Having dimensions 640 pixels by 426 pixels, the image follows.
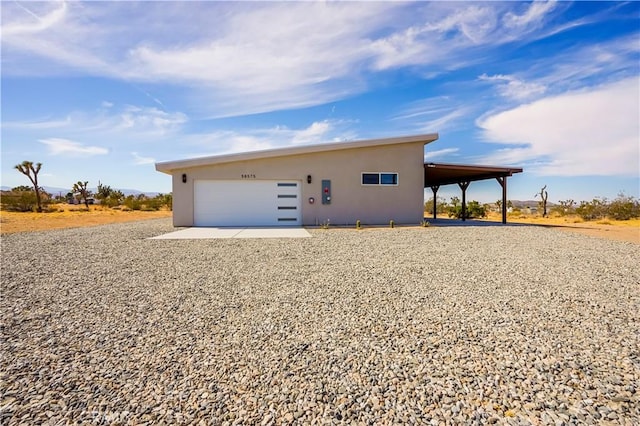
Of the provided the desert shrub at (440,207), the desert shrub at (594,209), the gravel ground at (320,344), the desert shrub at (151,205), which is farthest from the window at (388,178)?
the desert shrub at (151,205)

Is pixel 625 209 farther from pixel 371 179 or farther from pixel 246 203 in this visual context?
pixel 246 203

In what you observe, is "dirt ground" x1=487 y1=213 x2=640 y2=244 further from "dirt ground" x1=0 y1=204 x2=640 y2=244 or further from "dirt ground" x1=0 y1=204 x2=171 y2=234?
"dirt ground" x1=0 y1=204 x2=171 y2=234

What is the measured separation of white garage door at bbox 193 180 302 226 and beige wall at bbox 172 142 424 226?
276 mm

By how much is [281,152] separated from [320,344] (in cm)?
1029

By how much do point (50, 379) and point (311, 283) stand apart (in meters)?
2.95

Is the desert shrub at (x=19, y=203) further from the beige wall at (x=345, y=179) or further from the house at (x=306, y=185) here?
the beige wall at (x=345, y=179)

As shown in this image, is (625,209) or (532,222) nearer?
(532,222)

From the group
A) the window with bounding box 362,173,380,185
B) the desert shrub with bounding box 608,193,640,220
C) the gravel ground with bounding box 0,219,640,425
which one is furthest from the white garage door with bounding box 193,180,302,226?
the desert shrub with bounding box 608,193,640,220

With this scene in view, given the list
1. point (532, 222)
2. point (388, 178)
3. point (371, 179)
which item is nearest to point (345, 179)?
point (371, 179)

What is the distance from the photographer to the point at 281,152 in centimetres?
1221

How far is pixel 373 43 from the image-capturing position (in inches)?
373

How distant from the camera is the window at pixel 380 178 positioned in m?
13.0

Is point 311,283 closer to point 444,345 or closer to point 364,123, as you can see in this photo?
point 444,345

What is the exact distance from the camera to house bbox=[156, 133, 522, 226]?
41.0ft
